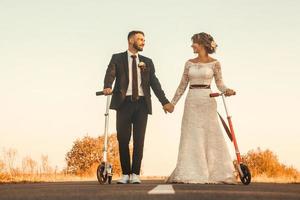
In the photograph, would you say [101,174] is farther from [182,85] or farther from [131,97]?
[182,85]

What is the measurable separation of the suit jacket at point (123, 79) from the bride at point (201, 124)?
1.49ft

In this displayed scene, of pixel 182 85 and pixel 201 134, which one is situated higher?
pixel 182 85

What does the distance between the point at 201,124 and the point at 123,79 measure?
5.70 ft

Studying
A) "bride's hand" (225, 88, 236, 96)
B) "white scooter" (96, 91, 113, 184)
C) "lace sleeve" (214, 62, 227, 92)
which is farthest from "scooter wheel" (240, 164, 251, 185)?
"white scooter" (96, 91, 113, 184)

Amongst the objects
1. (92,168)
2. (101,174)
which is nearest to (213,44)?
(101,174)

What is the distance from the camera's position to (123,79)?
33.0 feet

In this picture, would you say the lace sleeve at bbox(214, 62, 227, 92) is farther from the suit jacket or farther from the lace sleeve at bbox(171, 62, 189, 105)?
the suit jacket

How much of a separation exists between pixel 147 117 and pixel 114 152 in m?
17.5

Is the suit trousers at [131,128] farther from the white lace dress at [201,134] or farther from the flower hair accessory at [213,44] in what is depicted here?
the flower hair accessory at [213,44]

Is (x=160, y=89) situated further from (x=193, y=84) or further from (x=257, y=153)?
(x=257, y=153)

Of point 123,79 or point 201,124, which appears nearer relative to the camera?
point 123,79

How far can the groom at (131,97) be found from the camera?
32.6 feet

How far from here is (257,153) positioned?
2241cm

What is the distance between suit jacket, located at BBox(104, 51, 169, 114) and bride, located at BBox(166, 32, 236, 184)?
0.45 metres
